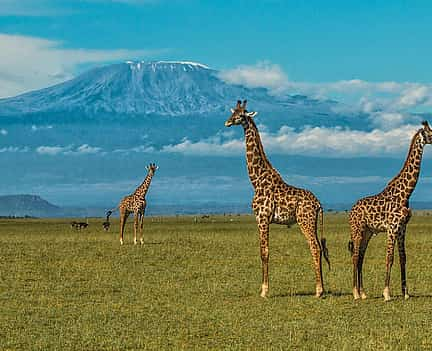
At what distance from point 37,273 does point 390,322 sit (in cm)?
1514

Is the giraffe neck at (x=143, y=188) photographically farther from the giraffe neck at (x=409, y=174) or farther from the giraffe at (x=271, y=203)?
the giraffe neck at (x=409, y=174)

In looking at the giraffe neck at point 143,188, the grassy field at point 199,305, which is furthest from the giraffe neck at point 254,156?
the giraffe neck at point 143,188

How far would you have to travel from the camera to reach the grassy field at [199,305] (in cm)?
1694

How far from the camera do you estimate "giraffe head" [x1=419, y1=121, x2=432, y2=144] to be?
22.2 metres

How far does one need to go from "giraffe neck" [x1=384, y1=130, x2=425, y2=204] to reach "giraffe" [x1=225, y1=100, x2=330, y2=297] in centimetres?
206

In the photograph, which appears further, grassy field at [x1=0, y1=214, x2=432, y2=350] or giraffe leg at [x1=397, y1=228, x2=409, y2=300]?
giraffe leg at [x1=397, y1=228, x2=409, y2=300]

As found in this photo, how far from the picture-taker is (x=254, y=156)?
78.8 ft

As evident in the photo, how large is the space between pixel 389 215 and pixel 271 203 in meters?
3.15

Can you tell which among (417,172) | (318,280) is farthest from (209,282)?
(417,172)

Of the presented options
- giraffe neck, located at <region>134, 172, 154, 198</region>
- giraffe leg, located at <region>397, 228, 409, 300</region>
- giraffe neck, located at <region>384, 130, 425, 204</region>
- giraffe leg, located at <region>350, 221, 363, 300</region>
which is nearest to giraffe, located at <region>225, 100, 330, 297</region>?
giraffe leg, located at <region>350, 221, 363, 300</region>

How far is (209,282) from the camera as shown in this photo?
2664 centimetres

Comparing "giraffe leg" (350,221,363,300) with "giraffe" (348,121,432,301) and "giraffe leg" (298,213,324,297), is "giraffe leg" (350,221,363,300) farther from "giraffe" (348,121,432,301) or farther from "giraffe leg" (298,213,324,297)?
"giraffe leg" (298,213,324,297)

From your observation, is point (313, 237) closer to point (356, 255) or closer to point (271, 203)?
point (356, 255)

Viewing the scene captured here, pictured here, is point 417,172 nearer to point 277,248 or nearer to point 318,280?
point 318,280
